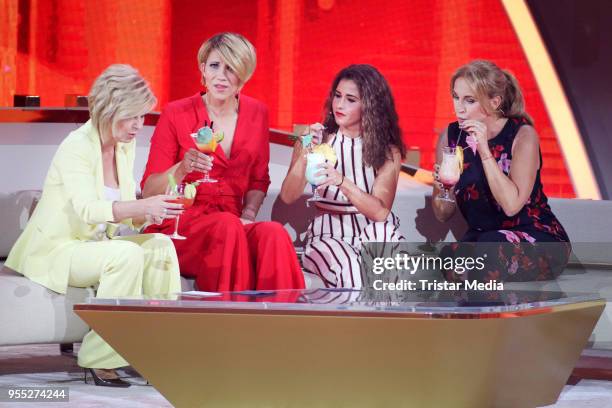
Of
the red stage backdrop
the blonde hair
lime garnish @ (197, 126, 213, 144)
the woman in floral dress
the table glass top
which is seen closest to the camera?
the table glass top

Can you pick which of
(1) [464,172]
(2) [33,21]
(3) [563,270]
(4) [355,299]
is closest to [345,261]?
(1) [464,172]

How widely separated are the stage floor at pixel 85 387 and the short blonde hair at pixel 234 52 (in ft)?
4.31

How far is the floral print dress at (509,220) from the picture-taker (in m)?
4.29

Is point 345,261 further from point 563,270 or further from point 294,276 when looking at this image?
point 563,270

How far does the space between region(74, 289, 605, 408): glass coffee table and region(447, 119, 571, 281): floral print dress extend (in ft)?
4.09

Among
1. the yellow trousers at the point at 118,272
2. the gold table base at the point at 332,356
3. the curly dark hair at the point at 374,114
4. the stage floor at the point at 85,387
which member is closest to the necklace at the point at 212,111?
the curly dark hair at the point at 374,114

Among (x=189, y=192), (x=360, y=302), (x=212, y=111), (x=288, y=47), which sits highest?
(x=288, y=47)

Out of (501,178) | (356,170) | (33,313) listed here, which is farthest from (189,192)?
(501,178)

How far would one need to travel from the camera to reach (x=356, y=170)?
4.46 meters

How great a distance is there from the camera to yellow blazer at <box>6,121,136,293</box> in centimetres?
381

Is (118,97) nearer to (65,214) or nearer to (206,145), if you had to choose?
(206,145)

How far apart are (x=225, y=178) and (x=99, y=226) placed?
0.64 m

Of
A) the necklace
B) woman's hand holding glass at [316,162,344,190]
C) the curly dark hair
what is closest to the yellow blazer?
the necklace

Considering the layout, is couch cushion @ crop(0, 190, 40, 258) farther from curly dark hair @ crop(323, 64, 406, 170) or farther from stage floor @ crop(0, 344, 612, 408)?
Answer: curly dark hair @ crop(323, 64, 406, 170)
